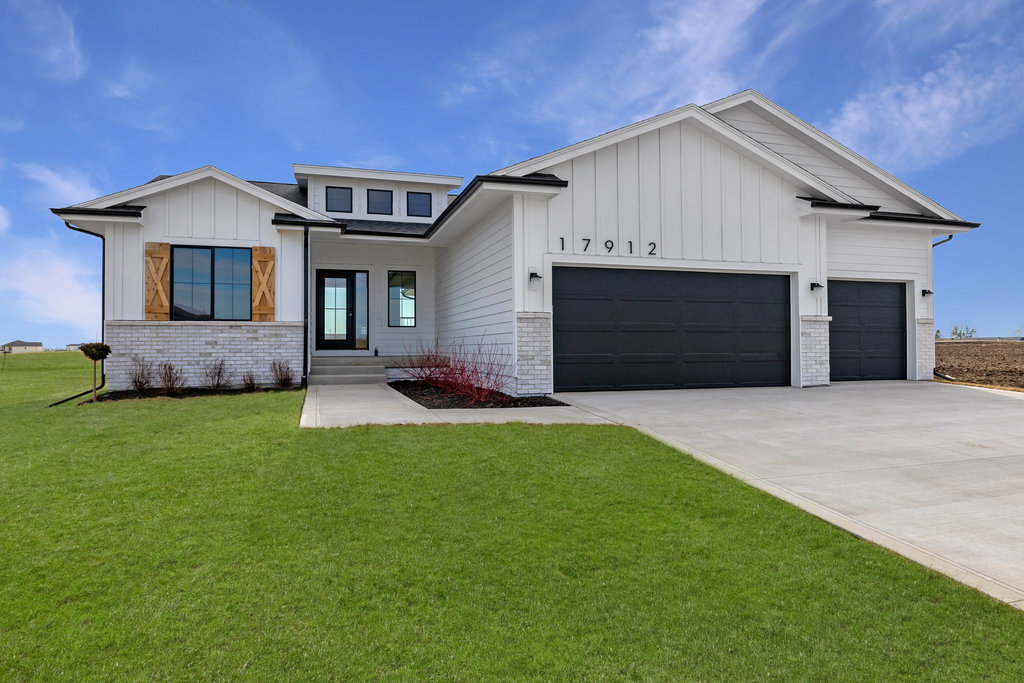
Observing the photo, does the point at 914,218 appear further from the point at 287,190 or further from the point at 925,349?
the point at 287,190

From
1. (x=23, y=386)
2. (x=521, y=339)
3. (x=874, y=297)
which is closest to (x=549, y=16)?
(x=521, y=339)

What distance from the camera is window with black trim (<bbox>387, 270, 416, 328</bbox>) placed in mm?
15742

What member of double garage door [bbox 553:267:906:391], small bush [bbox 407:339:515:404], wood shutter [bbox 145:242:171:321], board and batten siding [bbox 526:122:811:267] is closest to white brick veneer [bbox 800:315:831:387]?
double garage door [bbox 553:267:906:391]

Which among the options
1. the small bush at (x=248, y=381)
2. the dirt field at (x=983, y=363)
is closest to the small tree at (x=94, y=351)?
the small bush at (x=248, y=381)

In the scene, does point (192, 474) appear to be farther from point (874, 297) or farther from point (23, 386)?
point (874, 297)

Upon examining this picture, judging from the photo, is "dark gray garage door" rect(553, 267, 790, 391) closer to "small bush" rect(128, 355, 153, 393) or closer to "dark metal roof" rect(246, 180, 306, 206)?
"small bush" rect(128, 355, 153, 393)

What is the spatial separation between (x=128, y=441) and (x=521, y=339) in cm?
585

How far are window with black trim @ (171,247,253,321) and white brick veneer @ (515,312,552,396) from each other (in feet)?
19.5

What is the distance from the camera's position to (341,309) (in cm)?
1535

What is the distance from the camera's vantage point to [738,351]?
460 inches

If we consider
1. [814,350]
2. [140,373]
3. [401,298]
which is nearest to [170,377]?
[140,373]

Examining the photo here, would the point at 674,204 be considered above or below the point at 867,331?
above

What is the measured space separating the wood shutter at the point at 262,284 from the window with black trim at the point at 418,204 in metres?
5.78

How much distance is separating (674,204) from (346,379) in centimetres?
786
